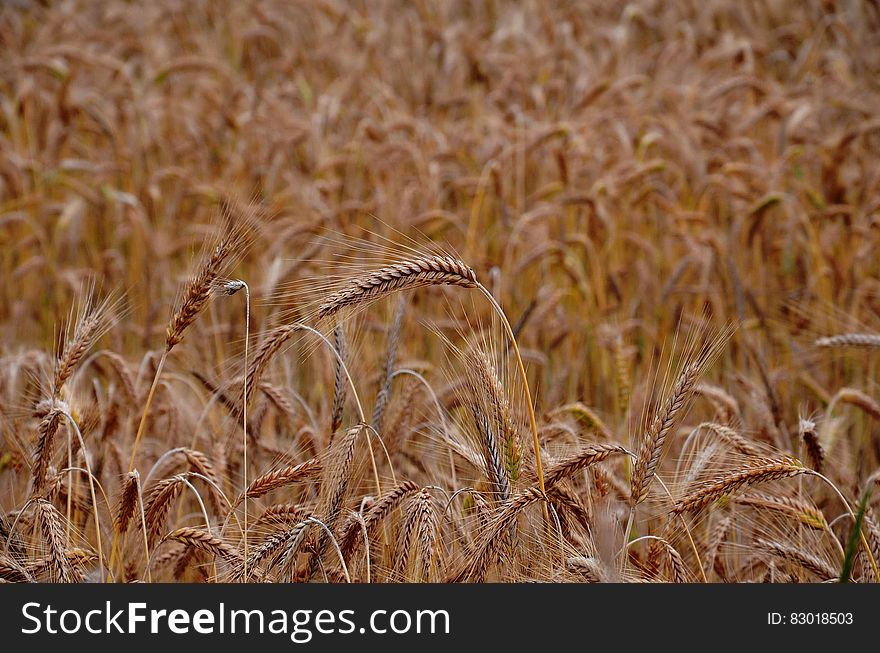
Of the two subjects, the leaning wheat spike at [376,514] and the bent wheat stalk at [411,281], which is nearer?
the bent wheat stalk at [411,281]

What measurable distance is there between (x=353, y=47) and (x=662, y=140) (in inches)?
158

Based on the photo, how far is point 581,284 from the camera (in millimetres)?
4055

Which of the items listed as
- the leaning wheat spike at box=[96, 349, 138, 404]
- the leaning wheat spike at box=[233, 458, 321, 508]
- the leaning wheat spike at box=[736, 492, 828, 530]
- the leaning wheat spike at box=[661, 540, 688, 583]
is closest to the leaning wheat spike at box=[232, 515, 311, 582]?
the leaning wheat spike at box=[233, 458, 321, 508]

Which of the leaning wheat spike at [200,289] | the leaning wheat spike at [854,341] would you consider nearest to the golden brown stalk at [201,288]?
the leaning wheat spike at [200,289]

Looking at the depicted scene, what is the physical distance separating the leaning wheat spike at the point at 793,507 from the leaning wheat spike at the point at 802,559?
7 centimetres

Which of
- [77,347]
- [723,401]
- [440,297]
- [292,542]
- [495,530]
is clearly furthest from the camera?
[440,297]

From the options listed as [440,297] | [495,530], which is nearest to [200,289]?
[495,530]

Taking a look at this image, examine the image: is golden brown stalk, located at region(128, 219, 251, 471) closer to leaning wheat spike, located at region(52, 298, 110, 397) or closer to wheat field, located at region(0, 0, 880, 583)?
wheat field, located at region(0, 0, 880, 583)

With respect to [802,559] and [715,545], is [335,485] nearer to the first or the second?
[715,545]

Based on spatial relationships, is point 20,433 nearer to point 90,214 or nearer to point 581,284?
point 581,284

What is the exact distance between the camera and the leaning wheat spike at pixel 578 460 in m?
1.77

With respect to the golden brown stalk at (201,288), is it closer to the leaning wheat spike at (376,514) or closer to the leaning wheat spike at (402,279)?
the leaning wheat spike at (402,279)

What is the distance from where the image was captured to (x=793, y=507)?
1.98 metres

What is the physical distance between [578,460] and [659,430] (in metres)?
0.17
